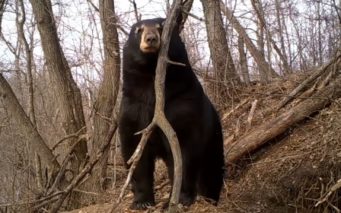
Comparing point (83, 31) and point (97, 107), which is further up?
point (83, 31)

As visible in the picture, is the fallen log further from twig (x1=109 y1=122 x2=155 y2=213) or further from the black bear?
twig (x1=109 y1=122 x2=155 y2=213)

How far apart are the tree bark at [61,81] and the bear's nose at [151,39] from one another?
14.9ft

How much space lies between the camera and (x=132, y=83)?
5.04 meters

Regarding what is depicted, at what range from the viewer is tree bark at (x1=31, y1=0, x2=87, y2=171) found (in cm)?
866

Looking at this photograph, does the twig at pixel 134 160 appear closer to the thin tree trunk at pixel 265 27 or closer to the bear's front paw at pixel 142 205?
the bear's front paw at pixel 142 205

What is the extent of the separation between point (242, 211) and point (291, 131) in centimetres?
205

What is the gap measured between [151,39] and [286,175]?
8.41 feet

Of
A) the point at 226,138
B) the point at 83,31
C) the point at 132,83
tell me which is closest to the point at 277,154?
the point at 226,138

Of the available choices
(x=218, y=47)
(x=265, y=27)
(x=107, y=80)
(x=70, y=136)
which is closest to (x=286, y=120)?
(x=107, y=80)

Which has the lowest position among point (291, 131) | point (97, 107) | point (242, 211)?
point (242, 211)

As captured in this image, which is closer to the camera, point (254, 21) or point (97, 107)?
point (97, 107)

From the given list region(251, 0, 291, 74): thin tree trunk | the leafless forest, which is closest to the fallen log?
the leafless forest

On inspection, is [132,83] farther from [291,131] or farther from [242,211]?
[291,131]

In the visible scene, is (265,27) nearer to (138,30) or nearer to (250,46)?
(250,46)
